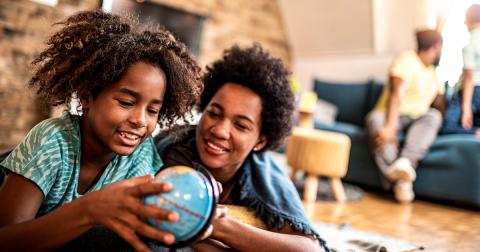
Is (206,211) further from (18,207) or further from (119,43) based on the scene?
(119,43)

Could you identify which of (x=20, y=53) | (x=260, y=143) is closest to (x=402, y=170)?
(x=260, y=143)

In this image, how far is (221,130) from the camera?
1490mm

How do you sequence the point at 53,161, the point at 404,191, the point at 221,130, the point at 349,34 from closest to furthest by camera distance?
the point at 53,161 < the point at 221,130 < the point at 404,191 < the point at 349,34

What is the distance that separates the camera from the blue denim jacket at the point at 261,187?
1.46 metres

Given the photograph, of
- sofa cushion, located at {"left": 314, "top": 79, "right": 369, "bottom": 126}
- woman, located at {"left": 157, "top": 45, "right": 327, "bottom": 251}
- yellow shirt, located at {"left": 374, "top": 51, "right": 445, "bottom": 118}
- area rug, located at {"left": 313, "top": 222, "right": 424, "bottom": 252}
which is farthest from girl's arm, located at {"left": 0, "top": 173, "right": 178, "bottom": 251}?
sofa cushion, located at {"left": 314, "top": 79, "right": 369, "bottom": 126}

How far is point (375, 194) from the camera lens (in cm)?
395

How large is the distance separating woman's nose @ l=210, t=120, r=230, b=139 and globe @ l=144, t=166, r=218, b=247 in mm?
619

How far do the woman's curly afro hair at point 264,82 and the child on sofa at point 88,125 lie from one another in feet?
1.11

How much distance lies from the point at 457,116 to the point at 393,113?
22.5 inches

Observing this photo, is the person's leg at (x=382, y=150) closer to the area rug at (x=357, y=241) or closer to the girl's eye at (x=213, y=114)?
the area rug at (x=357, y=241)

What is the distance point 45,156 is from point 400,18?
5123 mm

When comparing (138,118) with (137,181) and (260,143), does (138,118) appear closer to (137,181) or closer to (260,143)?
(137,181)

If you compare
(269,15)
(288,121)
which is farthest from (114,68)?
(269,15)

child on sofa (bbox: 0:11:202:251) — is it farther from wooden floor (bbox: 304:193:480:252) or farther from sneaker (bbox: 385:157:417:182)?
sneaker (bbox: 385:157:417:182)
